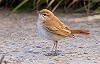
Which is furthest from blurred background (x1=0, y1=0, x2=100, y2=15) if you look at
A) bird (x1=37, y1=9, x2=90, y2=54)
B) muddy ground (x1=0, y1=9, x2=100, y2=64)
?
bird (x1=37, y1=9, x2=90, y2=54)

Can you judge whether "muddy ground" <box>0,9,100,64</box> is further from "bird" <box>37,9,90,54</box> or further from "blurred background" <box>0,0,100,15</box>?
"bird" <box>37,9,90,54</box>

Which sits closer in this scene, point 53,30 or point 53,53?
point 53,30

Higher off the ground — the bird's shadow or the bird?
the bird

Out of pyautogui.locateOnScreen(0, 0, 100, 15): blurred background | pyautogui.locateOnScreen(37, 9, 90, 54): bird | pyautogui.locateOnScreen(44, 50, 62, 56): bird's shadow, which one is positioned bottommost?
pyautogui.locateOnScreen(44, 50, 62, 56): bird's shadow

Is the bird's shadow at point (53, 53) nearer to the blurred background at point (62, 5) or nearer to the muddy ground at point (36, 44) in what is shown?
the muddy ground at point (36, 44)

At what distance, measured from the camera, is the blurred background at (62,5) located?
8.20 meters

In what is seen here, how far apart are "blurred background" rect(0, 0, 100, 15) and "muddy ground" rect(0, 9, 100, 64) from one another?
16cm

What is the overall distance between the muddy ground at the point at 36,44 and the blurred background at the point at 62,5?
164mm

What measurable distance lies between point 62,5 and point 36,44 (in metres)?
2.29

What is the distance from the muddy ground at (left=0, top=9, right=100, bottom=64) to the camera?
18.6 feet

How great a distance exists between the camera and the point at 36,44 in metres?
6.52

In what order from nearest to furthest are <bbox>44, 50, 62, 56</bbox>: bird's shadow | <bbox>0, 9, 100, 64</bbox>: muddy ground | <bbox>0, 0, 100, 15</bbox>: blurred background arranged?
1. <bbox>0, 9, 100, 64</bbox>: muddy ground
2. <bbox>44, 50, 62, 56</bbox>: bird's shadow
3. <bbox>0, 0, 100, 15</bbox>: blurred background

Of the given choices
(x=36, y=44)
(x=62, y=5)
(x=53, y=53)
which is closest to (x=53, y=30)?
(x=53, y=53)

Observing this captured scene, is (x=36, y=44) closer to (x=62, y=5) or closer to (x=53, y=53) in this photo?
(x=53, y=53)
